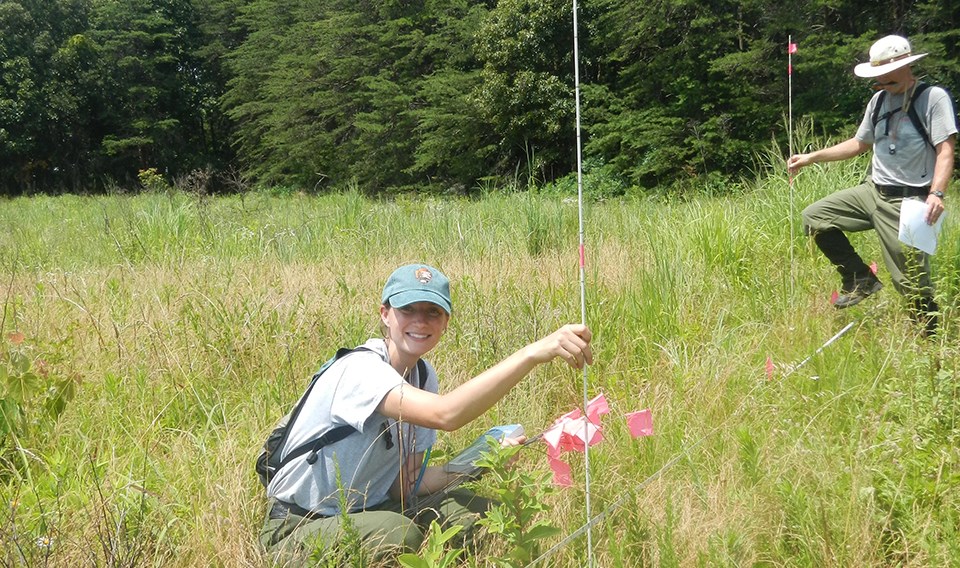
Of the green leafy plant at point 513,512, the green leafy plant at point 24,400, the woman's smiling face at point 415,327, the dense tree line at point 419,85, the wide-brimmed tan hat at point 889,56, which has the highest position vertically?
the wide-brimmed tan hat at point 889,56

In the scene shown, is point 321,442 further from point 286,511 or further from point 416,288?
point 416,288

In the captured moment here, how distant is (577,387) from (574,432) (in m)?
1.32

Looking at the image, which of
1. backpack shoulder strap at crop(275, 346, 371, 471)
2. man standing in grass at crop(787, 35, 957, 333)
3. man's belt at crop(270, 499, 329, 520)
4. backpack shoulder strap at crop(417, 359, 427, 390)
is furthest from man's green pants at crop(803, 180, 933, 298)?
man's belt at crop(270, 499, 329, 520)

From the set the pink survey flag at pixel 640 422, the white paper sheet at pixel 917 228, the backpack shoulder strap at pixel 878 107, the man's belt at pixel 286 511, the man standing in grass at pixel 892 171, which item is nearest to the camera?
the pink survey flag at pixel 640 422

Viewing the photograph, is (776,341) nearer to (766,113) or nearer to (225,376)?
(225,376)

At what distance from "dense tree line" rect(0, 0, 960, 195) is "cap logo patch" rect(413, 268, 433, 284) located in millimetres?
3728

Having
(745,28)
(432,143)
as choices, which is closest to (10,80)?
(432,143)

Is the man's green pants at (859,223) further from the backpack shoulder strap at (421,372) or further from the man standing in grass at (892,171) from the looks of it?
the backpack shoulder strap at (421,372)

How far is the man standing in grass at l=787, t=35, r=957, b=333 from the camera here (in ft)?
12.1

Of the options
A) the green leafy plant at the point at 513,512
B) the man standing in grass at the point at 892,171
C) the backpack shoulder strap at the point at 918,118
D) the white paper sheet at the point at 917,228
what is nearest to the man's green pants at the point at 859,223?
the man standing in grass at the point at 892,171

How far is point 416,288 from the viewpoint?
210cm

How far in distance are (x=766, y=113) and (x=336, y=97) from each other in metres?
15.5

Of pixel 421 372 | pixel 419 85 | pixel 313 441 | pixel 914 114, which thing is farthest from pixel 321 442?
pixel 419 85

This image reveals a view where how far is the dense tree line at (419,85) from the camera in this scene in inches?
592
